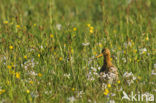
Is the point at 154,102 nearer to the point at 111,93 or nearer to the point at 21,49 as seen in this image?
the point at 111,93

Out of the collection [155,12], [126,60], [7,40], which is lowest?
[126,60]

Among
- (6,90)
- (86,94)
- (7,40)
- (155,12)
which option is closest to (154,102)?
(86,94)

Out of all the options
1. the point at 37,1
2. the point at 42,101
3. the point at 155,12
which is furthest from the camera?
the point at 37,1

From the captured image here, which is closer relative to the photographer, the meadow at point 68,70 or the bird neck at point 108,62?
the meadow at point 68,70

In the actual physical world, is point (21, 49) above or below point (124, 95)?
above

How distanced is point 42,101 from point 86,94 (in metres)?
0.46

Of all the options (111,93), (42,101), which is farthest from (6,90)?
(111,93)

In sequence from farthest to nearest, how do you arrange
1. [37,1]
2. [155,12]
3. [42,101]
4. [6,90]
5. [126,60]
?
1. [37,1]
2. [155,12]
3. [126,60]
4. [6,90]
5. [42,101]

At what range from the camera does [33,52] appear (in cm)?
446

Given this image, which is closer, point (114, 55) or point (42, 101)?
point (42, 101)

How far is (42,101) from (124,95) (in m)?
0.89

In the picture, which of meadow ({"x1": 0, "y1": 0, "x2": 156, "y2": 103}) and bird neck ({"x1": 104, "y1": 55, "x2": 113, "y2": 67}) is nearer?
meadow ({"x1": 0, "y1": 0, "x2": 156, "y2": 103})

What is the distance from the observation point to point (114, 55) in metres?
4.50

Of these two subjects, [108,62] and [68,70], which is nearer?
[108,62]
